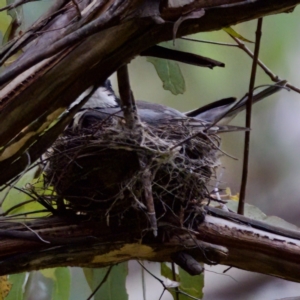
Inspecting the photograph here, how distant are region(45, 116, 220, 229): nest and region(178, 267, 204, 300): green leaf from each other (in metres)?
0.21

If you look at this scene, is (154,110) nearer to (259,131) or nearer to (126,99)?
(126,99)

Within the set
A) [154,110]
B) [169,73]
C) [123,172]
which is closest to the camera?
[123,172]

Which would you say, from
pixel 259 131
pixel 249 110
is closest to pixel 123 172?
pixel 249 110

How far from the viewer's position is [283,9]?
478 mm

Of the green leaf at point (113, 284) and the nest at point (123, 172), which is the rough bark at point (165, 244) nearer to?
the nest at point (123, 172)

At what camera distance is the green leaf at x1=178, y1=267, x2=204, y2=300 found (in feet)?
3.10

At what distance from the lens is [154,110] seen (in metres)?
1.03

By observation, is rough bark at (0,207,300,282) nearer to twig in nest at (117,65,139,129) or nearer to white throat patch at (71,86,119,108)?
twig in nest at (117,65,139,129)

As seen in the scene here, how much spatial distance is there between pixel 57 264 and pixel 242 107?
0.52m

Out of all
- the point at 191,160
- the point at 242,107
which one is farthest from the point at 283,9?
the point at 242,107

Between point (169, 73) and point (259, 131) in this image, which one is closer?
point (169, 73)

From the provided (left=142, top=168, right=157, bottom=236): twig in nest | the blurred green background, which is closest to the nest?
(left=142, top=168, right=157, bottom=236): twig in nest

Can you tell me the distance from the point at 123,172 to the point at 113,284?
0.93 feet

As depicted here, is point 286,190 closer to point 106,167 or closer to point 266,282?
point 266,282
